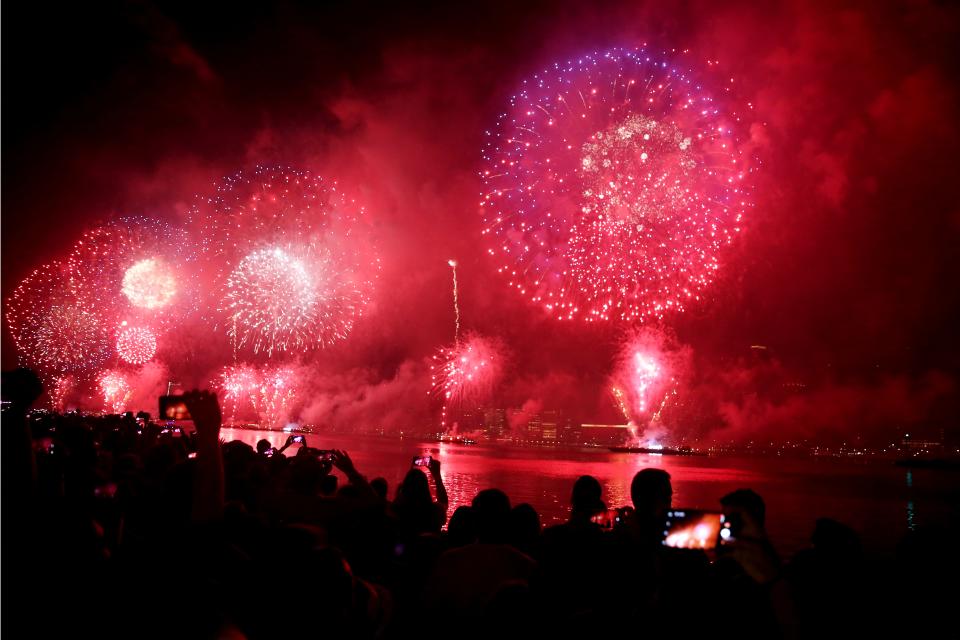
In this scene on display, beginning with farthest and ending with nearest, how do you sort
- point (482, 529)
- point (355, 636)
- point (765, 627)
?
1. point (482, 529)
2. point (765, 627)
3. point (355, 636)

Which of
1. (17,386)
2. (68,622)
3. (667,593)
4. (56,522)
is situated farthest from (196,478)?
(667,593)

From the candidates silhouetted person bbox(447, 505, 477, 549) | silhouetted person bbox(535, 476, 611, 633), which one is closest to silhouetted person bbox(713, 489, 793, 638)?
silhouetted person bbox(535, 476, 611, 633)

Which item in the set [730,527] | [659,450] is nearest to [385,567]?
[730,527]

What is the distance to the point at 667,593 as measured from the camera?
2975mm

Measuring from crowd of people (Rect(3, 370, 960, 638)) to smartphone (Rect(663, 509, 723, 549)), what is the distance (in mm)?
57

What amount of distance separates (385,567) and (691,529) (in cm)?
248

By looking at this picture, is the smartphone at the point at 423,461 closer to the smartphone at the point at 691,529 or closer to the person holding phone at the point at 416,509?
the person holding phone at the point at 416,509

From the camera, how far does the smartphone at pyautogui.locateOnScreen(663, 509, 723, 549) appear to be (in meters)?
3.68

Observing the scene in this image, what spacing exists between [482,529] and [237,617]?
2.14m

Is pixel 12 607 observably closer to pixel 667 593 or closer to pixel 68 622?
pixel 68 622

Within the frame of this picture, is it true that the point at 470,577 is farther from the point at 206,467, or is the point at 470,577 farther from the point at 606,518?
→ the point at 606,518

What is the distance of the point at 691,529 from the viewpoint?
3.70 meters

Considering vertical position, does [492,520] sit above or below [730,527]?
below

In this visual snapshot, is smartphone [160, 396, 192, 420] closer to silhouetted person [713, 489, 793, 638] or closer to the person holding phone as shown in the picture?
the person holding phone
